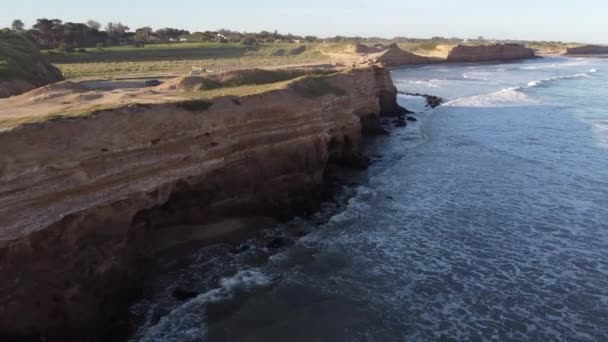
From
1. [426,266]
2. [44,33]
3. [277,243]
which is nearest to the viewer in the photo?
[426,266]

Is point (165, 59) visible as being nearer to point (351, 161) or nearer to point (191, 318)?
point (351, 161)

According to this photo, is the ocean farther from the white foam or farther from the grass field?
the grass field

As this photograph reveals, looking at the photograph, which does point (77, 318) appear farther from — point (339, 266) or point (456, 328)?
point (456, 328)

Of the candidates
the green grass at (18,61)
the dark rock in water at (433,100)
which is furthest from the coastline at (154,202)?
the dark rock in water at (433,100)

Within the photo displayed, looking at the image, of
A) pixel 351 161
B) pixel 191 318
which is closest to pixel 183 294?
pixel 191 318

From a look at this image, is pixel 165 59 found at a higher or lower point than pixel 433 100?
higher

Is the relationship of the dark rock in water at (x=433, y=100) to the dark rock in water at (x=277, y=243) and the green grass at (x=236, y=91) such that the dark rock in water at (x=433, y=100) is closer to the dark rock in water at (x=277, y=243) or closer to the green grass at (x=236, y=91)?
the green grass at (x=236, y=91)

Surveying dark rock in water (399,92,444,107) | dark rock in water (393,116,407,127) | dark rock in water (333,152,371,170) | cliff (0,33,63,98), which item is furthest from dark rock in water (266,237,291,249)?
dark rock in water (399,92,444,107)
